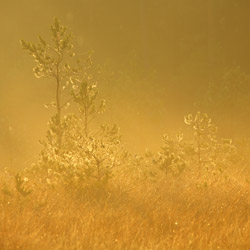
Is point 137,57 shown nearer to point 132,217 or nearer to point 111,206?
point 111,206

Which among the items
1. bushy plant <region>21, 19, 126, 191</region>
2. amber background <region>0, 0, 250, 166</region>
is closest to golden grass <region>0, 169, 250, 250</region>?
bushy plant <region>21, 19, 126, 191</region>

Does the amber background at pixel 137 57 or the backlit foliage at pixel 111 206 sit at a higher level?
the amber background at pixel 137 57

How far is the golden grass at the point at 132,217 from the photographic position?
543 cm

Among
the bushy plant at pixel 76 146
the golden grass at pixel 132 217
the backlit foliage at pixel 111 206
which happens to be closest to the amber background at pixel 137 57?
the bushy plant at pixel 76 146

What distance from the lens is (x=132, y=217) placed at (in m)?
6.62

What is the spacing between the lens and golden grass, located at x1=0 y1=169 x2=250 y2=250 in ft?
17.8

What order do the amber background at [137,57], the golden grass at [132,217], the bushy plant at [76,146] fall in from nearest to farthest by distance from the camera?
1. the golden grass at [132,217]
2. the bushy plant at [76,146]
3. the amber background at [137,57]

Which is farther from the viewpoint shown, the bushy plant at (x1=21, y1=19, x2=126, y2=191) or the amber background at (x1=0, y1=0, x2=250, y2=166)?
the amber background at (x1=0, y1=0, x2=250, y2=166)

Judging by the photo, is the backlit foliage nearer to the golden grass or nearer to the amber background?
the golden grass

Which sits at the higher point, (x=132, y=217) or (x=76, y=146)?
(x=76, y=146)

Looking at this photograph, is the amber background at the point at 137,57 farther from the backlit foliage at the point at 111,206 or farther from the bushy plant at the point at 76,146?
the backlit foliage at the point at 111,206

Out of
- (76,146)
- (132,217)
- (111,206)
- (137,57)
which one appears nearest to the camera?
(132,217)

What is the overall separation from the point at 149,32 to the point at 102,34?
8.70 m

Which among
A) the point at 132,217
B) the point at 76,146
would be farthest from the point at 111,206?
the point at 76,146
